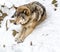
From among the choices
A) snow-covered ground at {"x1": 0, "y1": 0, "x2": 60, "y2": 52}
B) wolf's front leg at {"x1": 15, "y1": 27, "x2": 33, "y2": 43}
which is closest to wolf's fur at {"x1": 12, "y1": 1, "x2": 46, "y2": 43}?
wolf's front leg at {"x1": 15, "y1": 27, "x2": 33, "y2": 43}

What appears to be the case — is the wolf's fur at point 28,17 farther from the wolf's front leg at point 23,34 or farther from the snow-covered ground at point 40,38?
the snow-covered ground at point 40,38

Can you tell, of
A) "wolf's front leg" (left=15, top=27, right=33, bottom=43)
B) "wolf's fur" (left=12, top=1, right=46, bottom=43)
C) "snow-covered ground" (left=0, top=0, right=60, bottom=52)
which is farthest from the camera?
"wolf's front leg" (left=15, top=27, right=33, bottom=43)

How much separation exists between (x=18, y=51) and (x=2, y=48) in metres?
0.47

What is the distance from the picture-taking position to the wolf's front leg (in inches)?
278

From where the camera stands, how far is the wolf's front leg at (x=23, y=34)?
7.05 metres

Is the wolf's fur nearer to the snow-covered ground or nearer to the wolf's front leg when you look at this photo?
the wolf's front leg

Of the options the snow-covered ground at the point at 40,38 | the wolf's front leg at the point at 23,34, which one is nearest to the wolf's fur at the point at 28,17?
the wolf's front leg at the point at 23,34

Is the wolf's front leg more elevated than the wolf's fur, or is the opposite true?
the wolf's fur

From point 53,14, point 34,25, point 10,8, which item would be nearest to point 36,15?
point 34,25

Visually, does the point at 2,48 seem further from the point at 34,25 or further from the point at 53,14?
the point at 53,14

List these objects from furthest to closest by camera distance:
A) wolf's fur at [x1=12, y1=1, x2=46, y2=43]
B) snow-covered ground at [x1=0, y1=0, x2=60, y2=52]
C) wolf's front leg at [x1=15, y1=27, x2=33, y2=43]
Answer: wolf's front leg at [x1=15, y1=27, x2=33, y2=43]
wolf's fur at [x1=12, y1=1, x2=46, y2=43]
snow-covered ground at [x1=0, y1=0, x2=60, y2=52]

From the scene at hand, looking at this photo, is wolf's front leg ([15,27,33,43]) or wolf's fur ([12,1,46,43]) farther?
wolf's front leg ([15,27,33,43])

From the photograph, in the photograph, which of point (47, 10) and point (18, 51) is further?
point (47, 10)

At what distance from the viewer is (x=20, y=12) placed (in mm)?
6859
